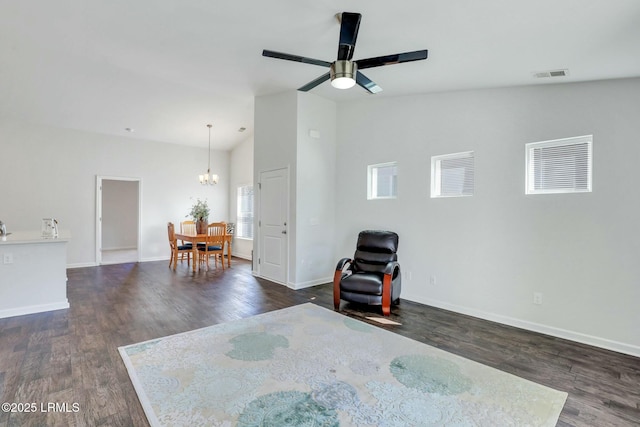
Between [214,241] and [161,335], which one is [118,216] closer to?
[214,241]

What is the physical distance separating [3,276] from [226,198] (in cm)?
574

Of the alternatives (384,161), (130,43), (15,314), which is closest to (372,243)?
(384,161)

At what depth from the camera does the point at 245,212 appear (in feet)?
28.6

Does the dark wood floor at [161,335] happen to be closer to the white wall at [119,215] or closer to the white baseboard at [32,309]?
the white baseboard at [32,309]

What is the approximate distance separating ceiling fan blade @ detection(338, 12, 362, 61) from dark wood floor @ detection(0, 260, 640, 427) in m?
2.85

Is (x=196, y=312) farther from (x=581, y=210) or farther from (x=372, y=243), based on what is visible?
(x=581, y=210)

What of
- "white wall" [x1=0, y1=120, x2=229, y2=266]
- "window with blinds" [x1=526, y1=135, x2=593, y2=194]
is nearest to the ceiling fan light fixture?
"window with blinds" [x1=526, y1=135, x2=593, y2=194]

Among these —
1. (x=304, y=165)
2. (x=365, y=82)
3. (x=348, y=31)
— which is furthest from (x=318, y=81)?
(x=304, y=165)

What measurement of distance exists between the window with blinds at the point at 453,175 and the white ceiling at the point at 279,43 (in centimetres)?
91

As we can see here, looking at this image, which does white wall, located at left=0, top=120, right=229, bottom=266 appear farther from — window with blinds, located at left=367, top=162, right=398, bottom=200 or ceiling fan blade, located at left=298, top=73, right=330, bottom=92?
ceiling fan blade, located at left=298, top=73, right=330, bottom=92

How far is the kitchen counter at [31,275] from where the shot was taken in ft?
12.4

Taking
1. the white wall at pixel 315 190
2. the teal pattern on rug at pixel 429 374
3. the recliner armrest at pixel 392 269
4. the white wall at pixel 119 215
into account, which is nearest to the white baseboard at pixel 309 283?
the white wall at pixel 315 190

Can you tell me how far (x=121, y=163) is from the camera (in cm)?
759

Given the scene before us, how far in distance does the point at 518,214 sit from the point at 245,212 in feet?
22.0
